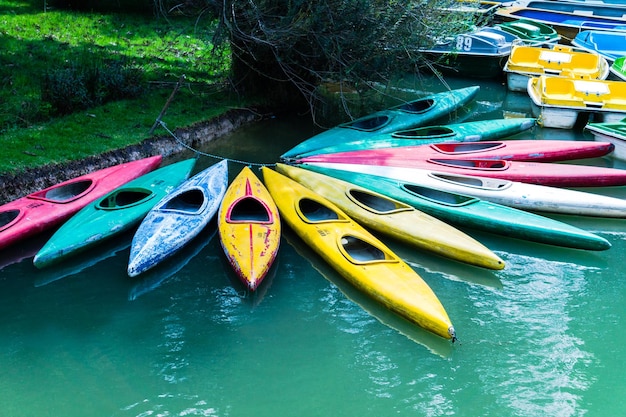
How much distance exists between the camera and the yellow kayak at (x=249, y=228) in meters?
6.49

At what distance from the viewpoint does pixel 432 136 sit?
9.86 metres

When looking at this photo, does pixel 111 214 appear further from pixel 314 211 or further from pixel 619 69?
pixel 619 69

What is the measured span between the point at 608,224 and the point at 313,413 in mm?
4954

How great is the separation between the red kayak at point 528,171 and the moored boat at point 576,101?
7.60 feet

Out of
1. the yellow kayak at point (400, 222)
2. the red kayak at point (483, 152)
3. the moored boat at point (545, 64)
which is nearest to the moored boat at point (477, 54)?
the moored boat at point (545, 64)

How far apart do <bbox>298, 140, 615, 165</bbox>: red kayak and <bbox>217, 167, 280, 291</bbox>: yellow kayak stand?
4.70 feet

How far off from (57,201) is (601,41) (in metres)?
12.6

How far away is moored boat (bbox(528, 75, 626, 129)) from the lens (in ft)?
35.5

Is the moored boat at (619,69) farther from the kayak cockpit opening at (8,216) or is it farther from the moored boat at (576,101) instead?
the kayak cockpit opening at (8,216)

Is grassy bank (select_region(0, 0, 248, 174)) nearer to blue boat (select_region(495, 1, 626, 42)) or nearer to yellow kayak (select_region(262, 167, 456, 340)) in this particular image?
yellow kayak (select_region(262, 167, 456, 340))

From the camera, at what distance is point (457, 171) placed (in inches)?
339

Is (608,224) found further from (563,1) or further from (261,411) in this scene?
(563,1)

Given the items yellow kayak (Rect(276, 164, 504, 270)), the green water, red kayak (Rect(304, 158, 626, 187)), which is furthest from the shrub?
red kayak (Rect(304, 158, 626, 187))

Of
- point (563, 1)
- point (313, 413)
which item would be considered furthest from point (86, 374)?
point (563, 1)
